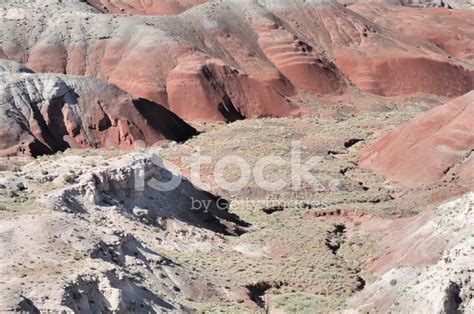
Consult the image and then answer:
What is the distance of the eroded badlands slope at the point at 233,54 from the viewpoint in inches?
3029

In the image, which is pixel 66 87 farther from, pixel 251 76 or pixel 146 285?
pixel 146 285

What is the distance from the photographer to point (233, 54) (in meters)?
84.9

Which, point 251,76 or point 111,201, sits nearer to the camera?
point 111,201

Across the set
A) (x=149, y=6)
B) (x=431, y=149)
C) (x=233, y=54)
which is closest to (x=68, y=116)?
(x=431, y=149)

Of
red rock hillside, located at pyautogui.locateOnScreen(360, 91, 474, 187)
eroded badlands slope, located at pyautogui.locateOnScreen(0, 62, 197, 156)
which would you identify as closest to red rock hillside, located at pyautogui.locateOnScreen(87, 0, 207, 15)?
eroded badlands slope, located at pyautogui.locateOnScreen(0, 62, 197, 156)

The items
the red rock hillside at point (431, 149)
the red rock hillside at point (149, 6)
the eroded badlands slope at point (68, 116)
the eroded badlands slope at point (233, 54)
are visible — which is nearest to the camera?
the red rock hillside at point (431, 149)

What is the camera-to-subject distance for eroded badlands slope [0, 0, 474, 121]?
7694 centimetres

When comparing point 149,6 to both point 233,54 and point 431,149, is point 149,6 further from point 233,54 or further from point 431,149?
point 431,149

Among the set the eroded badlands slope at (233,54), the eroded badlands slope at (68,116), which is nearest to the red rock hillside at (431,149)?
the eroded badlands slope at (68,116)

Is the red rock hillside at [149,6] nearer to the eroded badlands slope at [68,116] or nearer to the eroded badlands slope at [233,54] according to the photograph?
the eroded badlands slope at [233,54]

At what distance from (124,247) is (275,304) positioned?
5931 mm

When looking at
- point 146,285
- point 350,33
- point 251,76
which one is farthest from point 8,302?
point 350,33

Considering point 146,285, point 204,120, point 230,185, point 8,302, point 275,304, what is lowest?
point 204,120

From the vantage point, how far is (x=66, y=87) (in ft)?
203
